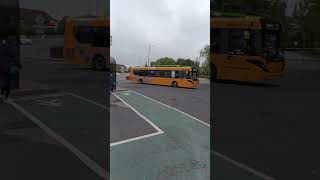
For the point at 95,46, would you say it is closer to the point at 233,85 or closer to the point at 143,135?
the point at 143,135

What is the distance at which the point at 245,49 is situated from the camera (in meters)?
4.75

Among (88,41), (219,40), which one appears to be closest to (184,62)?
(219,40)

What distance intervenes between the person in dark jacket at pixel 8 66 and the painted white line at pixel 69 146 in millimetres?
186

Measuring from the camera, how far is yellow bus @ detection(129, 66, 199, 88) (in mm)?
4477

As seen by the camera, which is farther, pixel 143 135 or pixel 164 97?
pixel 164 97

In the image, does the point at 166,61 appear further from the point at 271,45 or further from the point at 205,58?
the point at 271,45

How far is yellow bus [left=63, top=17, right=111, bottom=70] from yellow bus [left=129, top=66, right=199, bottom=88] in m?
0.36

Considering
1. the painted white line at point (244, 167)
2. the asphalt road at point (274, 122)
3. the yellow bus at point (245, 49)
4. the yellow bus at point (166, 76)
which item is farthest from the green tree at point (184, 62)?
the painted white line at point (244, 167)

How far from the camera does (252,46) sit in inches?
188

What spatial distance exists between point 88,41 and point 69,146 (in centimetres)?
115

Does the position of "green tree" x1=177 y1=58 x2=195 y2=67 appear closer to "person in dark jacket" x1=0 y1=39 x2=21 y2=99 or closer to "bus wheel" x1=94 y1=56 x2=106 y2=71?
"bus wheel" x1=94 y1=56 x2=106 y2=71

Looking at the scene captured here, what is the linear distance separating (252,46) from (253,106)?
0.70 meters

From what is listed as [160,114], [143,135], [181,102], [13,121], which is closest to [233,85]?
[181,102]

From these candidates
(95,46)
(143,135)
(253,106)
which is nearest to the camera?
(143,135)
